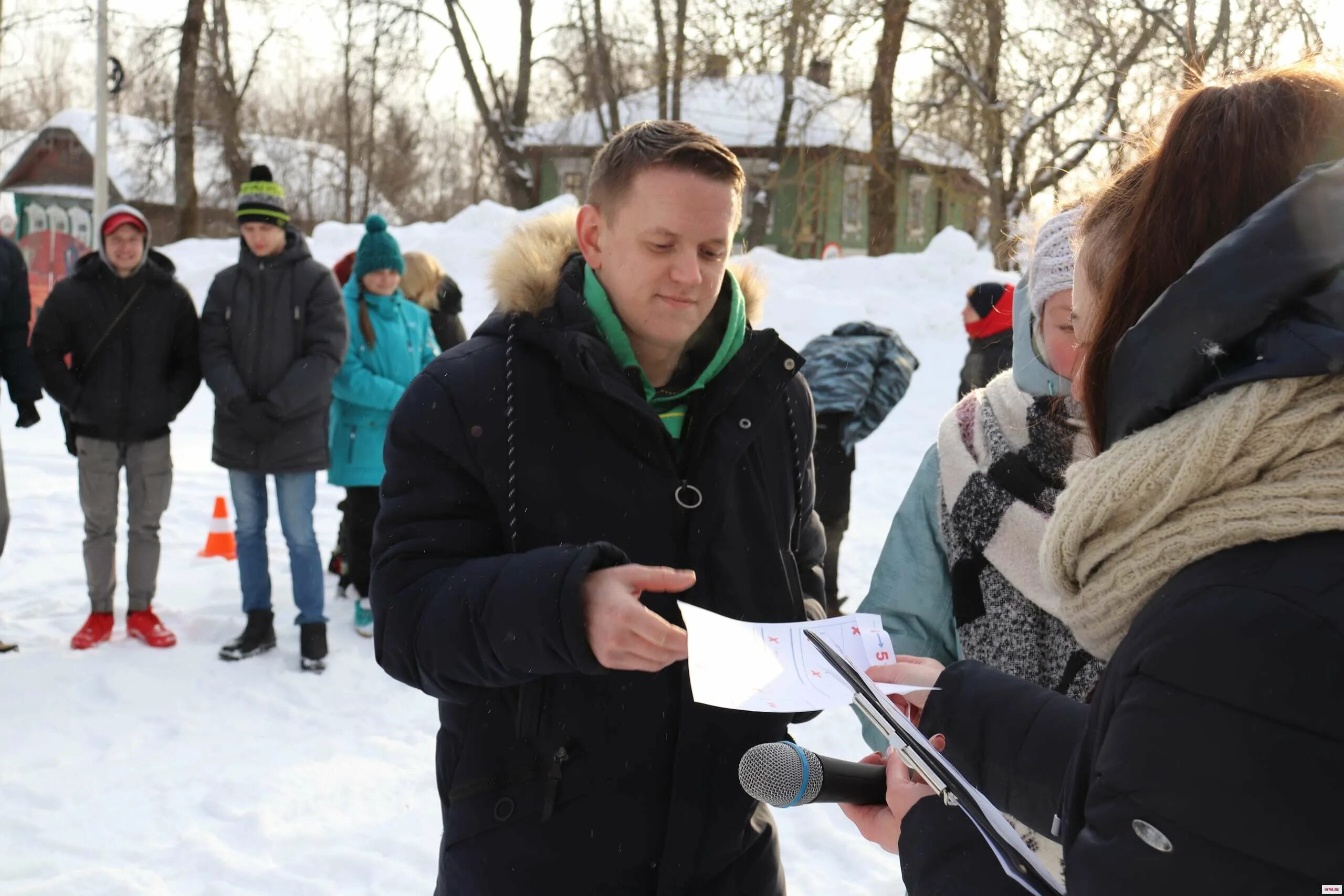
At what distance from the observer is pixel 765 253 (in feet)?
58.3

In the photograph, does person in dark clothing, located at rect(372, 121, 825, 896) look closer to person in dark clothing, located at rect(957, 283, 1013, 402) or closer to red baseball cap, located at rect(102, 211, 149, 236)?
person in dark clothing, located at rect(957, 283, 1013, 402)

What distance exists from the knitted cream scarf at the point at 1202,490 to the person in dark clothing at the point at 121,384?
5323 mm

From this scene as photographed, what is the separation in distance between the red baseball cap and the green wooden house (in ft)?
22.1

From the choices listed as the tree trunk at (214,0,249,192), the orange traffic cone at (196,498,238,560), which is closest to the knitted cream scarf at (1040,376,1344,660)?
the orange traffic cone at (196,498,238,560)

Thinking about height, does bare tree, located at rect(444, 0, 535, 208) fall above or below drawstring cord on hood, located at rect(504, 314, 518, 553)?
above

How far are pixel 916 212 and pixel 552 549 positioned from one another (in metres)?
41.2

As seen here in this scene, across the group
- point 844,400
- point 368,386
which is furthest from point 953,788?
point 368,386

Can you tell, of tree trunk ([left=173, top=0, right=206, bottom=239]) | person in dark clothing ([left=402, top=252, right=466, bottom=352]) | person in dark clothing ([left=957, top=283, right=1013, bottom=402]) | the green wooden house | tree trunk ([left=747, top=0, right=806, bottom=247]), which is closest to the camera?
person in dark clothing ([left=957, top=283, right=1013, bottom=402])

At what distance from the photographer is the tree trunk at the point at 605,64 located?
82.0ft

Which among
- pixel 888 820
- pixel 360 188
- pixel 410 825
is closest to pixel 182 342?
pixel 410 825

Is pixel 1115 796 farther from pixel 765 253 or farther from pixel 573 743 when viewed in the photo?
pixel 765 253

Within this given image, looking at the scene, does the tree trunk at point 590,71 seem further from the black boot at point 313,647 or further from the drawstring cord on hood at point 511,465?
the drawstring cord on hood at point 511,465

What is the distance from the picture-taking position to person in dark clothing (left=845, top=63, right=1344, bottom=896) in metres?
0.86

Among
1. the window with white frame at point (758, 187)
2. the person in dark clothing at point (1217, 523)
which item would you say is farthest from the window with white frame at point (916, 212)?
the person in dark clothing at point (1217, 523)
